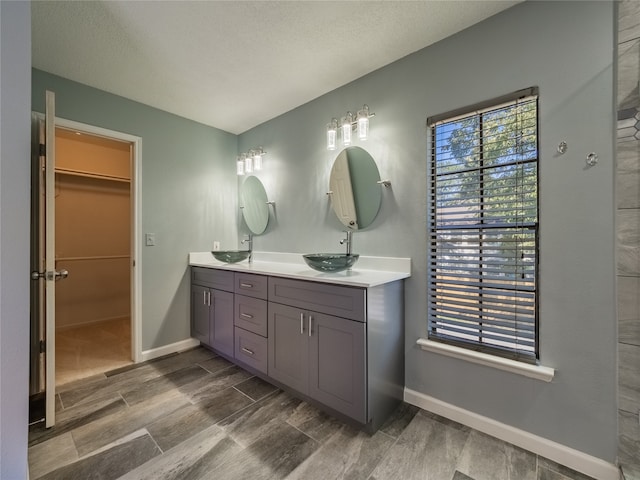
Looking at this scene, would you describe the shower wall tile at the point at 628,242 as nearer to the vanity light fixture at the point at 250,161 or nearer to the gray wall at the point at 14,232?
the gray wall at the point at 14,232

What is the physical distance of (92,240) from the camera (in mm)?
3734

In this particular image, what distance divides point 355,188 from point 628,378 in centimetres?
179

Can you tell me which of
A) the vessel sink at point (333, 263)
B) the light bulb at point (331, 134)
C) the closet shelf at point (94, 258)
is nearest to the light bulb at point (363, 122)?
the light bulb at point (331, 134)

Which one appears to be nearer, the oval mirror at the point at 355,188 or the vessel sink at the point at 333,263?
the vessel sink at the point at 333,263

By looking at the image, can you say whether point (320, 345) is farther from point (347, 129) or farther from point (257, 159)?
point (257, 159)

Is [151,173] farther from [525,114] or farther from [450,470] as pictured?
[450,470]

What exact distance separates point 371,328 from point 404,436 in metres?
0.65

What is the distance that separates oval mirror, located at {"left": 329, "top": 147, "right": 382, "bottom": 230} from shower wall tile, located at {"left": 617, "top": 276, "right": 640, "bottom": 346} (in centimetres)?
133

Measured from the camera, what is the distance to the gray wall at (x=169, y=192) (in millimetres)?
2447

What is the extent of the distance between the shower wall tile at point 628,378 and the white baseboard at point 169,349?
10.4 feet

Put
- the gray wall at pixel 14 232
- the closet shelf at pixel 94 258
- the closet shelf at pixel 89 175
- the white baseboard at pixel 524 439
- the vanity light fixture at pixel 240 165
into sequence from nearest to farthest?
the gray wall at pixel 14 232, the white baseboard at pixel 524 439, the vanity light fixture at pixel 240 165, the closet shelf at pixel 89 175, the closet shelf at pixel 94 258

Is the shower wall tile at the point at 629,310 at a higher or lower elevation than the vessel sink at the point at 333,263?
lower

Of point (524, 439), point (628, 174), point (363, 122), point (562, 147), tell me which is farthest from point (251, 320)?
point (628, 174)

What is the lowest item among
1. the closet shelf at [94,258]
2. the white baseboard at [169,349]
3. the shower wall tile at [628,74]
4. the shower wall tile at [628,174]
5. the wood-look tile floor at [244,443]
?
the wood-look tile floor at [244,443]
